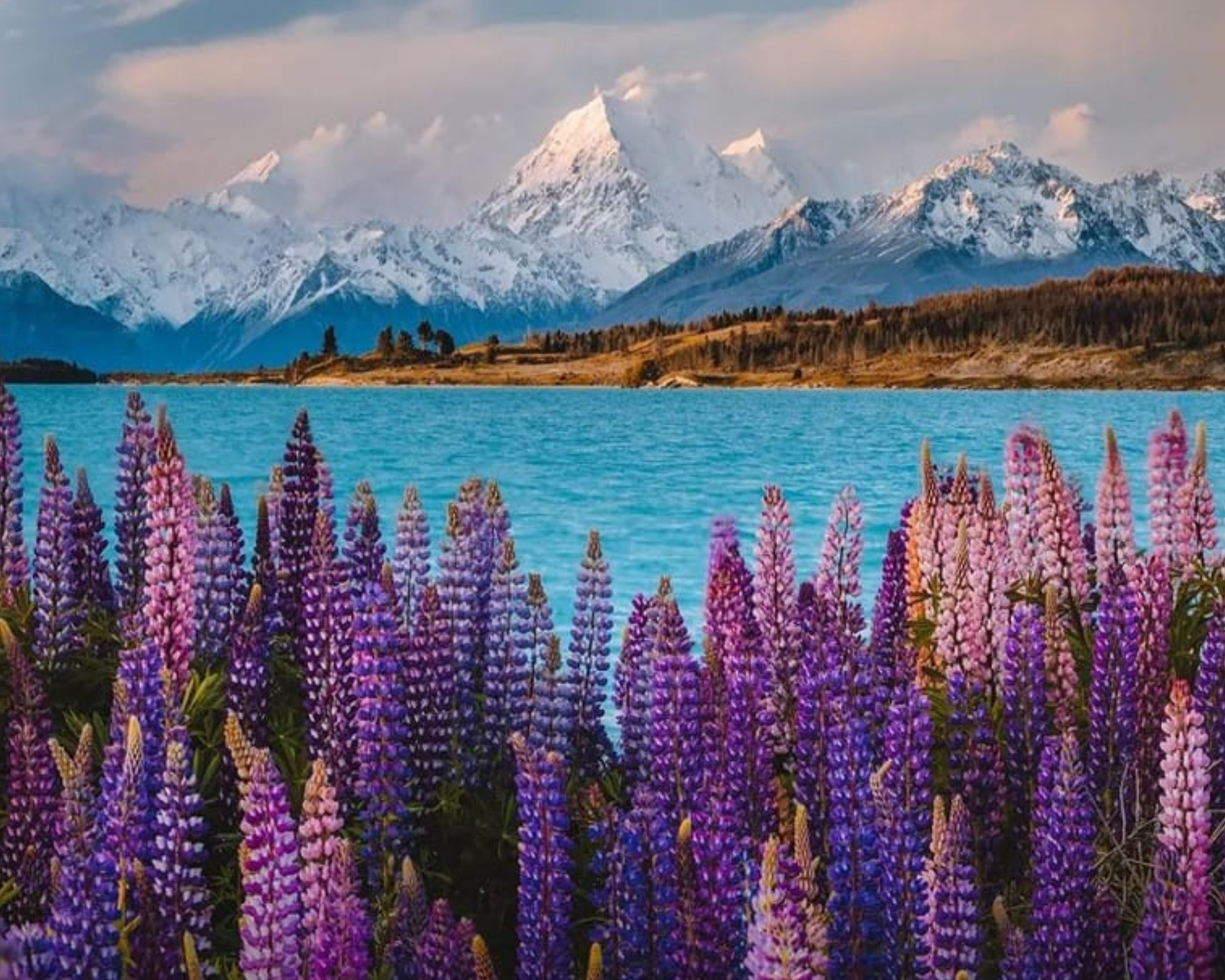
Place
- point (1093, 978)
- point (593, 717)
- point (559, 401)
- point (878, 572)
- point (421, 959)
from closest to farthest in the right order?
point (421, 959) < point (1093, 978) < point (593, 717) < point (878, 572) < point (559, 401)

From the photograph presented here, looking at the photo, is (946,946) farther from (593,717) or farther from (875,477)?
(875,477)

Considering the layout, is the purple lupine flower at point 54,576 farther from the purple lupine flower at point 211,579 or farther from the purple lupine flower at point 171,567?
the purple lupine flower at point 171,567

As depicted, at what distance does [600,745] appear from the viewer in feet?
30.8

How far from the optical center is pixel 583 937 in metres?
7.34

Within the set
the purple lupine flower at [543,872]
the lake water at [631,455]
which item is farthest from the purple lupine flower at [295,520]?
the purple lupine flower at [543,872]

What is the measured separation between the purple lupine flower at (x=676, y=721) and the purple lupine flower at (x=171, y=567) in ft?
8.96


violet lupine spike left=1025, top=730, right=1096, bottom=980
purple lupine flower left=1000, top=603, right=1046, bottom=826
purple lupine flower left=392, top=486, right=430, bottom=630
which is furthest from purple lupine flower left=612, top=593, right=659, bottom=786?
violet lupine spike left=1025, top=730, right=1096, bottom=980

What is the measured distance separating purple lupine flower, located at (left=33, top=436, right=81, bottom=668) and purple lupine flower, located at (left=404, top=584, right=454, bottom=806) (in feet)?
8.39

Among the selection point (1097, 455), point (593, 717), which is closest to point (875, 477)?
point (1097, 455)

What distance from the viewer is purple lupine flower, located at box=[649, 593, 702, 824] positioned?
680 centimetres

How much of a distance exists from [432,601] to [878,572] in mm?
19976

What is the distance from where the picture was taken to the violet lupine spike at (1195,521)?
1098 centimetres

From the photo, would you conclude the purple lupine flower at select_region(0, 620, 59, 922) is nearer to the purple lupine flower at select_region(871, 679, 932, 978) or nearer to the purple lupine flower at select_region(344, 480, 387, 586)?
the purple lupine flower at select_region(344, 480, 387, 586)

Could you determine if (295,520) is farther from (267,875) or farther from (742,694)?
(267,875)
